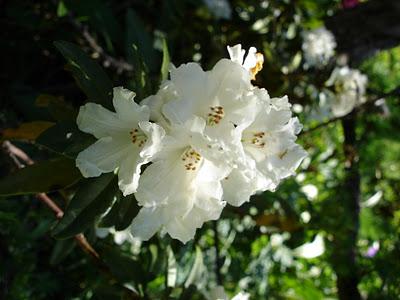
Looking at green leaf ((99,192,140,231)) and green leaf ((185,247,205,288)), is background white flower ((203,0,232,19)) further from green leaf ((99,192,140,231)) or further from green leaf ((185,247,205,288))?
green leaf ((99,192,140,231))

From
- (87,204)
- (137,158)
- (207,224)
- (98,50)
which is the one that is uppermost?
(137,158)

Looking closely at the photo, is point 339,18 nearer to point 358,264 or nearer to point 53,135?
point 358,264

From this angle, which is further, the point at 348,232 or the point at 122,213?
the point at 348,232

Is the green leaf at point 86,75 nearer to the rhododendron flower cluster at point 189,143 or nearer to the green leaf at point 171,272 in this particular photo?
the rhododendron flower cluster at point 189,143

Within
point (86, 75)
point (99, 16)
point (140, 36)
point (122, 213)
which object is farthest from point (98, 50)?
point (122, 213)

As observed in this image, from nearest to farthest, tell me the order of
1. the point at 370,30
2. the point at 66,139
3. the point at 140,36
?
the point at 66,139 < the point at 140,36 < the point at 370,30

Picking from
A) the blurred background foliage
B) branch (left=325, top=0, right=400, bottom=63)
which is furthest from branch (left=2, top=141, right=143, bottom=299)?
branch (left=325, top=0, right=400, bottom=63)

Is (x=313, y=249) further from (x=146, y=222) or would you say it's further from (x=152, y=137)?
(x=152, y=137)

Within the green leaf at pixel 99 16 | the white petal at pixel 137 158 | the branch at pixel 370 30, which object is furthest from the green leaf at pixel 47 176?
the branch at pixel 370 30
